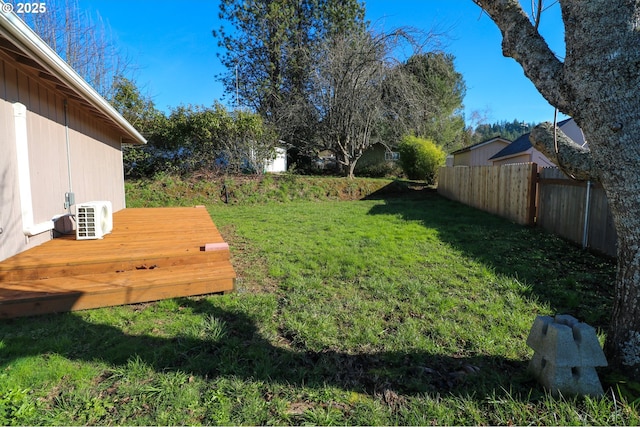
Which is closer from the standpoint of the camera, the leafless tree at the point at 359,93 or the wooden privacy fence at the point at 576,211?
the wooden privacy fence at the point at 576,211

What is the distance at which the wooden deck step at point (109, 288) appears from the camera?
8.77 ft

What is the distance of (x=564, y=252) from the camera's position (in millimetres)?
4957

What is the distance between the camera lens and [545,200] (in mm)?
6523

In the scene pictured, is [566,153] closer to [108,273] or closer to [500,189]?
[108,273]

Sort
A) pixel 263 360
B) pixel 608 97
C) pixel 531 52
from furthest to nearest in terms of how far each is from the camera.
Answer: pixel 263 360 → pixel 531 52 → pixel 608 97

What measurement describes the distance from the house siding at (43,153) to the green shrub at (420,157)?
12.9m

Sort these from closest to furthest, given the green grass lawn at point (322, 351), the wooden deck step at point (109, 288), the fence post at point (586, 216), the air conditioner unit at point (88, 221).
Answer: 1. the green grass lawn at point (322, 351)
2. the wooden deck step at point (109, 288)
3. the air conditioner unit at point (88, 221)
4. the fence post at point (586, 216)

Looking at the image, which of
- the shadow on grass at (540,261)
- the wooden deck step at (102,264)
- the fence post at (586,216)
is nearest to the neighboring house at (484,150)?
the shadow on grass at (540,261)

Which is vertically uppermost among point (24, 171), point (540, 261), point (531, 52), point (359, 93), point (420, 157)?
point (359, 93)

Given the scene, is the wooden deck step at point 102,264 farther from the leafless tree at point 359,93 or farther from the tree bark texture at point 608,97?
the leafless tree at point 359,93

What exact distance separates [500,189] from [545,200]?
1.91 m

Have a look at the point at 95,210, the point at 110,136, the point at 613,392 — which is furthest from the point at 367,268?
the point at 110,136

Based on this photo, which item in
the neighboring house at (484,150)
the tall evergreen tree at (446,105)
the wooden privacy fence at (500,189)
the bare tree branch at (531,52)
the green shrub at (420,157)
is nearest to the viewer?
the bare tree branch at (531,52)

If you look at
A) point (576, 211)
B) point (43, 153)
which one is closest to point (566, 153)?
point (576, 211)
